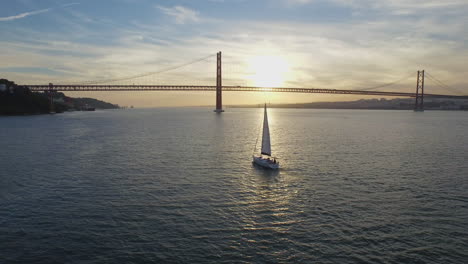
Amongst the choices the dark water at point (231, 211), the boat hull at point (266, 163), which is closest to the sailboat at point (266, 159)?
the boat hull at point (266, 163)

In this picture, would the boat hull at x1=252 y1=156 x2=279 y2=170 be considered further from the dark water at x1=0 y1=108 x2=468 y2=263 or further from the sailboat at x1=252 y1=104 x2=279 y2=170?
the dark water at x1=0 y1=108 x2=468 y2=263

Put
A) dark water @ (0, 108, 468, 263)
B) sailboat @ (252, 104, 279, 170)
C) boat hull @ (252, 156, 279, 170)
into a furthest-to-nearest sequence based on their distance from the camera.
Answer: sailboat @ (252, 104, 279, 170) < boat hull @ (252, 156, 279, 170) < dark water @ (0, 108, 468, 263)

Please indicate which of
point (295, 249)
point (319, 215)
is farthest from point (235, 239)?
point (319, 215)

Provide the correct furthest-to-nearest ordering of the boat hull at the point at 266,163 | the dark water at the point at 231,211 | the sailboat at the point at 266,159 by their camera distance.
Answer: the sailboat at the point at 266,159, the boat hull at the point at 266,163, the dark water at the point at 231,211

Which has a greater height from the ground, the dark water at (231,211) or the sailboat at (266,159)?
the sailboat at (266,159)

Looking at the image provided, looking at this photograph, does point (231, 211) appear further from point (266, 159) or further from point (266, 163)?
point (266, 159)

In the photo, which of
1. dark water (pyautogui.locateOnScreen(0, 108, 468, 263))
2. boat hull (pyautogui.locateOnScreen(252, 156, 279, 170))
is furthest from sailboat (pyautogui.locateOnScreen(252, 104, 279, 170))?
dark water (pyautogui.locateOnScreen(0, 108, 468, 263))

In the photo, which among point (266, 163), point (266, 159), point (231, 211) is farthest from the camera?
point (266, 159)

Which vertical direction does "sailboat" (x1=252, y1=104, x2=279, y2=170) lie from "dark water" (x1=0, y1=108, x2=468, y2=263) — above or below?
above

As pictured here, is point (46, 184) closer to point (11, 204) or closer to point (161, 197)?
point (11, 204)

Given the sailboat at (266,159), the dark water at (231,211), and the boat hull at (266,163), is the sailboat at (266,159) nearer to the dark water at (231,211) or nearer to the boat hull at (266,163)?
the boat hull at (266,163)

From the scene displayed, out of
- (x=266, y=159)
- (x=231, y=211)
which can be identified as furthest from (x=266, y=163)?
(x=231, y=211)
